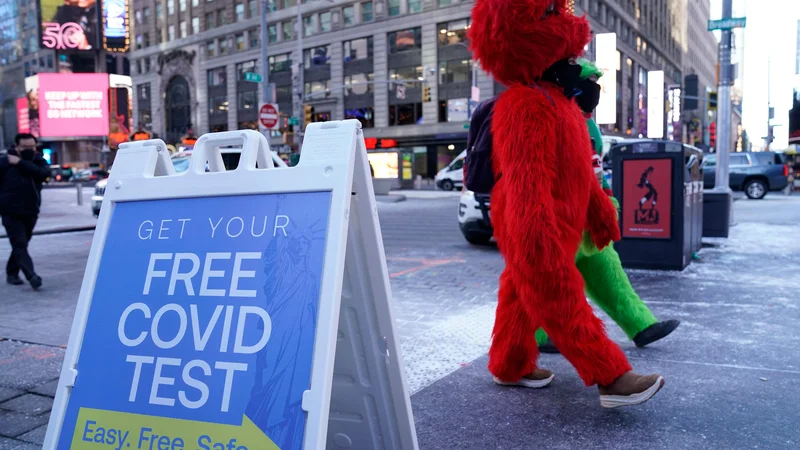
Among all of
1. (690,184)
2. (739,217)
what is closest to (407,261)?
(690,184)

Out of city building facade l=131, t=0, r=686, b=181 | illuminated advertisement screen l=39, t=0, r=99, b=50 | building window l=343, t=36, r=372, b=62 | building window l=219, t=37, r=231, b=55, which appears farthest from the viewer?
building window l=219, t=37, r=231, b=55

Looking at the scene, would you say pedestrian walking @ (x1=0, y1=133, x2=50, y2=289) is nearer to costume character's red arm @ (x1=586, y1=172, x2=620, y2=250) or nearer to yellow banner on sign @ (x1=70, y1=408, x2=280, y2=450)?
yellow banner on sign @ (x1=70, y1=408, x2=280, y2=450)

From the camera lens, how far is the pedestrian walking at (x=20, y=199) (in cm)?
725

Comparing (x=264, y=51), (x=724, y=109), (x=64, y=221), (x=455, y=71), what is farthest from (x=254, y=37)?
(x=724, y=109)

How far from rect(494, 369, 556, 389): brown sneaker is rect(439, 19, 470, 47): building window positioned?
42.5m

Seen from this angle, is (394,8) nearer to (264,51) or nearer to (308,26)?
(308,26)

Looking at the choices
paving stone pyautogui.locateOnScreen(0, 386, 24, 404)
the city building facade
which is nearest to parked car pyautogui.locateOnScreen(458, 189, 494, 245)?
paving stone pyautogui.locateOnScreen(0, 386, 24, 404)

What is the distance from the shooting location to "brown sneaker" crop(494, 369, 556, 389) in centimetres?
353

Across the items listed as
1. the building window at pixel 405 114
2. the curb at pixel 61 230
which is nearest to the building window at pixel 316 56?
the building window at pixel 405 114

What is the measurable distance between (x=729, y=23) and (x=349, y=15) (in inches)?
1655

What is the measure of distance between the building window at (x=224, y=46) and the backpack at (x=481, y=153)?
5977 centimetres

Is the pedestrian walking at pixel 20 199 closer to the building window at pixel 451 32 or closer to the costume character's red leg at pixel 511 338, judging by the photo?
the costume character's red leg at pixel 511 338

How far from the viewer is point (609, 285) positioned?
359 cm

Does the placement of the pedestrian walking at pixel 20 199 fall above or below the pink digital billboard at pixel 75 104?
below
